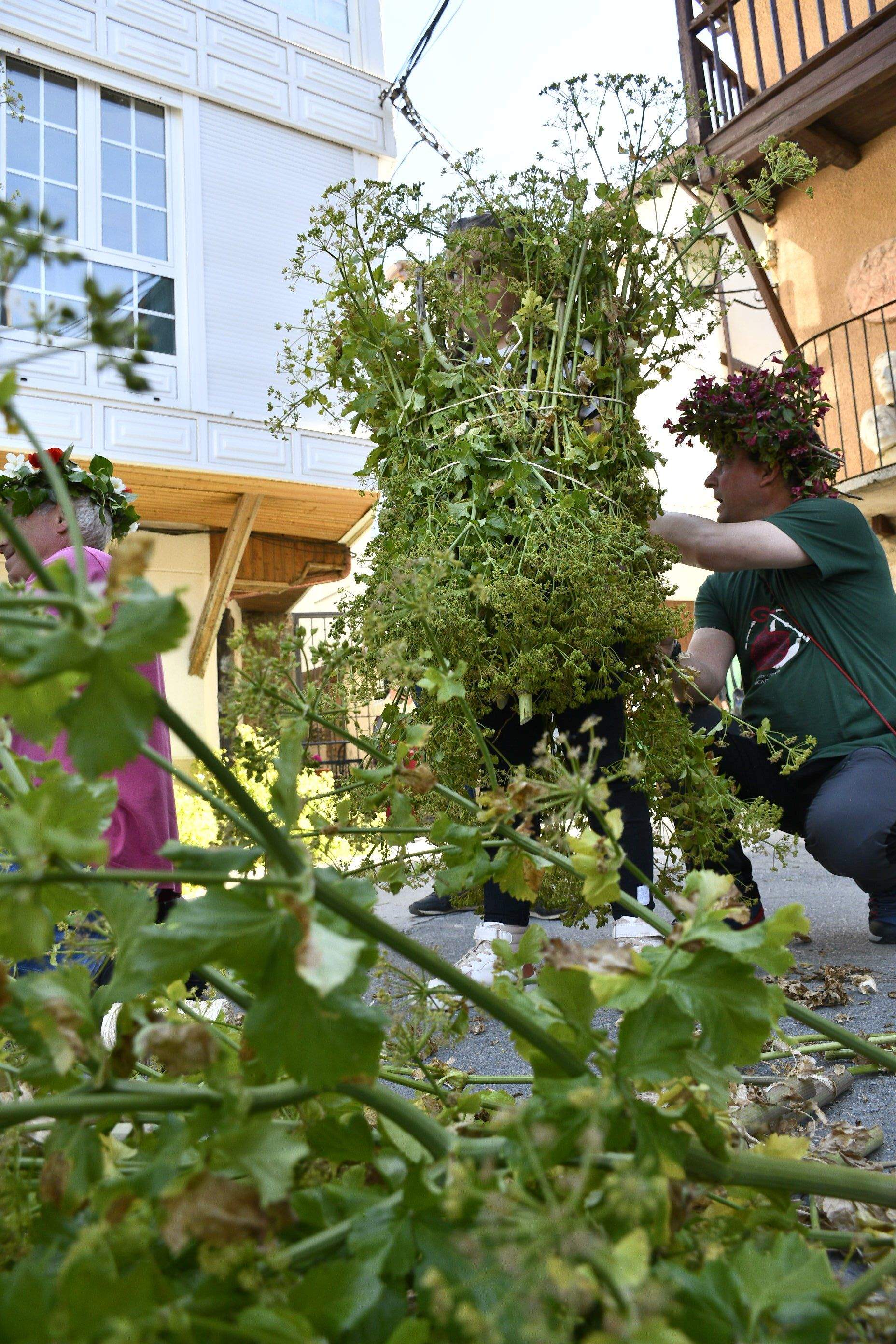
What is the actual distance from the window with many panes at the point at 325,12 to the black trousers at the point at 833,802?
26.9 ft

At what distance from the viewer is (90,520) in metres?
2.68

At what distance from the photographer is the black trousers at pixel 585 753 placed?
2.09 meters

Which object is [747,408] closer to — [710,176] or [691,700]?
[691,700]

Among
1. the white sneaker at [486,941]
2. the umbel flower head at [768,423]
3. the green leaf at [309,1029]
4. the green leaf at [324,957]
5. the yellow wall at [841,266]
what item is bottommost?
the white sneaker at [486,941]

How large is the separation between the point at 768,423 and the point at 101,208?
6.15 metres

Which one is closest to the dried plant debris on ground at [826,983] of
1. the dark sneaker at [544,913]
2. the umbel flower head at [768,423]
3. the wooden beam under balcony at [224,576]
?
the dark sneaker at [544,913]

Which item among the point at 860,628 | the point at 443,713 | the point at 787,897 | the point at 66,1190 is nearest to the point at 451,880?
the point at 66,1190

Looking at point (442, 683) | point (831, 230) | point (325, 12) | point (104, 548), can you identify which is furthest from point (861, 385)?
point (442, 683)

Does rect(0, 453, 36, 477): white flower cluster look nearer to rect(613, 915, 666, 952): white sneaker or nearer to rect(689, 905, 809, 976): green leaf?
rect(613, 915, 666, 952): white sneaker

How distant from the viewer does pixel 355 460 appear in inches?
305

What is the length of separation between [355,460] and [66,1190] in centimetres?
747

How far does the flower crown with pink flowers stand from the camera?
2645 millimetres

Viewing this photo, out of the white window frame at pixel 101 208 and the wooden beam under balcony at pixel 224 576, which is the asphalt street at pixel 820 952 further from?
the white window frame at pixel 101 208

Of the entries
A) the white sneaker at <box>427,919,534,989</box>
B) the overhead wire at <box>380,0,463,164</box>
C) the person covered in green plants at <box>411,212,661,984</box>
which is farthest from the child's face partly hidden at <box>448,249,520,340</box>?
the overhead wire at <box>380,0,463,164</box>
